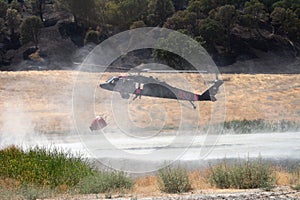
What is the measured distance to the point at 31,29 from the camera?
67500 millimetres

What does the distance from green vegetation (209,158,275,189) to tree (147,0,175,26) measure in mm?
50605

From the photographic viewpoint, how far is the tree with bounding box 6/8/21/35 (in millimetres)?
69812

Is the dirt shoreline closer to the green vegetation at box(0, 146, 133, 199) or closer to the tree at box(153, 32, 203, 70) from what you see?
the green vegetation at box(0, 146, 133, 199)

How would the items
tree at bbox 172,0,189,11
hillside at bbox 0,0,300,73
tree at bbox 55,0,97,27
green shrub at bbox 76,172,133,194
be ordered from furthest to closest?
1. tree at bbox 172,0,189,11
2. tree at bbox 55,0,97,27
3. hillside at bbox 0,0,300,73
4. green shrub at bbox 76,172,133,194

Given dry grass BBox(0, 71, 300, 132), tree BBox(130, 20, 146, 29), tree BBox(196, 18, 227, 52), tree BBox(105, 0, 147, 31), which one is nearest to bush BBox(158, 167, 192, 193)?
dry grass BBox(0, 71, 300, 132)

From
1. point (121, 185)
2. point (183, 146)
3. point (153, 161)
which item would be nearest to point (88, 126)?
point (183, 146)

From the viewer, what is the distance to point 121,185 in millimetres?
16531

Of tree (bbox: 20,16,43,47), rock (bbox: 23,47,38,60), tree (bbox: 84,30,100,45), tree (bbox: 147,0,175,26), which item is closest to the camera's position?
tree (bbox: 84,30,100,45)

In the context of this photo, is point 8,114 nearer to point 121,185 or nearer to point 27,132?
point 27,132

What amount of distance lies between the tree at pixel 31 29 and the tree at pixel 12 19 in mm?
2710

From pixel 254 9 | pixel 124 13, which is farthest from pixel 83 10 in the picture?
pixel 254 9

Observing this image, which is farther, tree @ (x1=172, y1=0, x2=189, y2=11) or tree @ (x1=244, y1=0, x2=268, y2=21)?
tree @ (x1=172, y1=0, x2=189, y2=11)

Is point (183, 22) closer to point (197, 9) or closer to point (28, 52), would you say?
point (197, 9)

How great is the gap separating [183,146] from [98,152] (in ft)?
15.6
